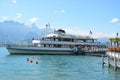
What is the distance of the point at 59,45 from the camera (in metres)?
98.6

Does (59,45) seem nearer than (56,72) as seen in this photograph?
No

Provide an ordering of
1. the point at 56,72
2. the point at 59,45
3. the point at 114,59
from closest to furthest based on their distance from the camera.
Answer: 1. the point at 56,72
2. the point at 114,59
3. the point at 59,45

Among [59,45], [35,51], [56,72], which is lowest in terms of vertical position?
[56,72]

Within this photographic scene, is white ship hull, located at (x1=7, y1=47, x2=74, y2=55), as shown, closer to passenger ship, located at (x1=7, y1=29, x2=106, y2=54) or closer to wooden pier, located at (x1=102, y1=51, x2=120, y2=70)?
passenger ship, located at (x1=7, y1=29, x2=106, y2=54)

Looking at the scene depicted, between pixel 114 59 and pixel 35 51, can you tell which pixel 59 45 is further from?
pixel 114 59

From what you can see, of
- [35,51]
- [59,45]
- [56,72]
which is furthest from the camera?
[59,45]

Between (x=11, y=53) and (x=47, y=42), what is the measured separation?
12.0 meters

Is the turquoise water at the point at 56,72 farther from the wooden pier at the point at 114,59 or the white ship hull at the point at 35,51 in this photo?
the white ship hull at the point at 35,51

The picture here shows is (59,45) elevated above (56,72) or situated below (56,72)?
above

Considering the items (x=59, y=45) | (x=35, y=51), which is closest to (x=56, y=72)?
(x=35, y=51)

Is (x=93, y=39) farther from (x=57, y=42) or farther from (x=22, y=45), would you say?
(x=22, y=45)

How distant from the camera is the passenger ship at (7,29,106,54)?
93.7 meters

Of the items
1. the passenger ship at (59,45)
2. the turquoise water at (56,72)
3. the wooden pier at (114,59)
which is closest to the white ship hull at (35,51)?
the passenger ship at (59,45)

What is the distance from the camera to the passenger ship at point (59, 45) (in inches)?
3688
